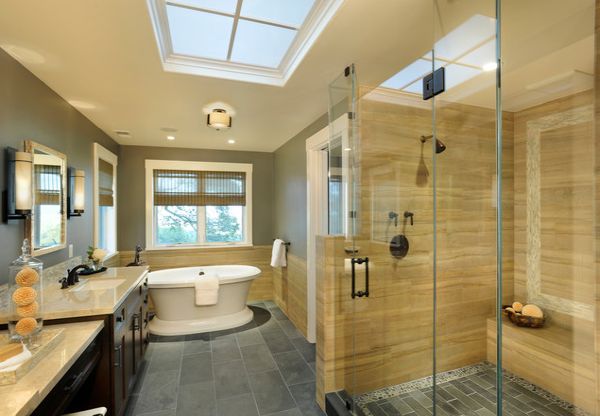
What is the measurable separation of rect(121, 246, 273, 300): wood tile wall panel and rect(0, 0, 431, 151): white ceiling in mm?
2085

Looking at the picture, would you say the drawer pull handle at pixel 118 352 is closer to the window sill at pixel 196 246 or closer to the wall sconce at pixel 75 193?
the wall sconce at pixel 75 193

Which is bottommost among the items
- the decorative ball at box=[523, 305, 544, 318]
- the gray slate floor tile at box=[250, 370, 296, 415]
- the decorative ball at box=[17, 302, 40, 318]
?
the gray slate floor tile at box=[250, 370, 296, 415]

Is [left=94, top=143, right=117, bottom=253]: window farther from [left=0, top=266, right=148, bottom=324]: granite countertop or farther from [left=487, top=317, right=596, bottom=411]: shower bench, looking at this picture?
[left=487, top=317, right=596, bottom=411]: shower bench

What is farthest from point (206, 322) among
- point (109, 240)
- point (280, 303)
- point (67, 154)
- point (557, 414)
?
point (557, 414)

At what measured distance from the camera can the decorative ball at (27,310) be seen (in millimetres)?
1334

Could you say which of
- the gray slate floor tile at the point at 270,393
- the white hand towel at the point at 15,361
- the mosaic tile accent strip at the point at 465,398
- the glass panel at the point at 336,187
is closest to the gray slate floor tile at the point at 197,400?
the gray slate floor tile at the point at 270,393

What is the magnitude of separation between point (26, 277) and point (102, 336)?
606 mm

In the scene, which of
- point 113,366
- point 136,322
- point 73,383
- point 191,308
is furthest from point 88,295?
point 191,308

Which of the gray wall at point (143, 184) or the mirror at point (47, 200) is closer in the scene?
the mirror at point (47, 200)

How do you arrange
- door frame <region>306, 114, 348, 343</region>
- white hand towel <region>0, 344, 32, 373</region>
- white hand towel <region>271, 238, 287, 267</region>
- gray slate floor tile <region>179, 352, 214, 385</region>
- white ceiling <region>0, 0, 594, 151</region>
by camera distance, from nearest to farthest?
white hand towel <region>0, 344, 32, 373</region>, white ceiling <region>0, 0, 594, 151</region>, gray slate floor tile <region>179, 352, 214, 385</region>, door frame <region>306, 114, 348, 343</region>, white hand towel <region>271, 238, 287, 267</region>

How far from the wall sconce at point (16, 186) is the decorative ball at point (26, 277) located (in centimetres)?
82

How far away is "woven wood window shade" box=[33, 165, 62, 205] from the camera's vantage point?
2232 millimetres

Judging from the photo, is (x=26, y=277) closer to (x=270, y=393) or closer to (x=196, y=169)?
(x=270, y=393)

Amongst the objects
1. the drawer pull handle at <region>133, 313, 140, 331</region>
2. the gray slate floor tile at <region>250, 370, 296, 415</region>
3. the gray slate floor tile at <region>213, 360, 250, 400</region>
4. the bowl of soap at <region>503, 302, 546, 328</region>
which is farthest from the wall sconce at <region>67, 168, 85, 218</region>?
the bowl of soap at <region>503, 302, 546, 328</region>
